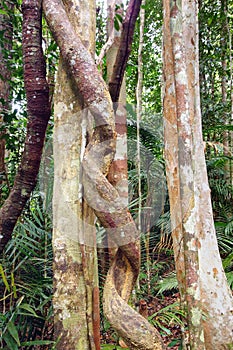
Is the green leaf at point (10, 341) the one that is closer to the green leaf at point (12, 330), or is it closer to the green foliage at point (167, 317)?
the green leaf at point (12, 330)

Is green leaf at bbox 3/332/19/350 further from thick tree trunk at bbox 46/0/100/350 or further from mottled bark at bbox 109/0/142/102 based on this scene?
mottled bark at bbox 109/0/142/102

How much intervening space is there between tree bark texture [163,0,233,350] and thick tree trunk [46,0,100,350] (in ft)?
1.48

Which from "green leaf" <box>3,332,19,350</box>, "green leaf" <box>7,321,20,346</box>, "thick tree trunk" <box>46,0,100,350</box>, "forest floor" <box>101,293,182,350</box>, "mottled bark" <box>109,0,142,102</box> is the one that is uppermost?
"mottled bark" <box>109,0,142,102</box>

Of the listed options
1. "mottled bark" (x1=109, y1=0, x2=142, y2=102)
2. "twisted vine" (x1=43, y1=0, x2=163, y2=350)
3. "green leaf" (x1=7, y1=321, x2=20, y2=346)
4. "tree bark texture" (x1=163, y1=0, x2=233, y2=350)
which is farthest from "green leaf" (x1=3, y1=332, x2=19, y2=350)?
"mottled bark" (x1=109, y1=0, x2=142, y2=102)

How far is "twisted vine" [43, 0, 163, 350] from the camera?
130cm

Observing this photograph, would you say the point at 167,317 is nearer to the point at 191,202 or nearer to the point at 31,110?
the point at 191,202

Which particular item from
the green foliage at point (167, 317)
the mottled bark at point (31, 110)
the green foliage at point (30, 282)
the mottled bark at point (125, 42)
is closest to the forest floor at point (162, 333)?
the green foliage at point (167, 317)

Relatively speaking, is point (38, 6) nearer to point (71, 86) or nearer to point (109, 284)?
point (71, 86)

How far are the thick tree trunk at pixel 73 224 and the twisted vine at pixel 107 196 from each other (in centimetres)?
7

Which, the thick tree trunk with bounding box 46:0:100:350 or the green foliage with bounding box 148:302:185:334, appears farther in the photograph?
the green foliage with bounding box 148:302:185:334

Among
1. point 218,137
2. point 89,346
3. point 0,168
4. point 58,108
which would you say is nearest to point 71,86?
point 58,108

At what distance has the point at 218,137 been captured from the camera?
5750mm

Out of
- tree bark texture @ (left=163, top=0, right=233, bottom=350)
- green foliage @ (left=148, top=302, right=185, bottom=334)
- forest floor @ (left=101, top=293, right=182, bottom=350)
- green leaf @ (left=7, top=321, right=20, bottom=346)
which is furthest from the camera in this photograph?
forest floor @ (left=101, top=293, right=182, bottom=350)

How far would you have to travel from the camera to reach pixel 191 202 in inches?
64.6
